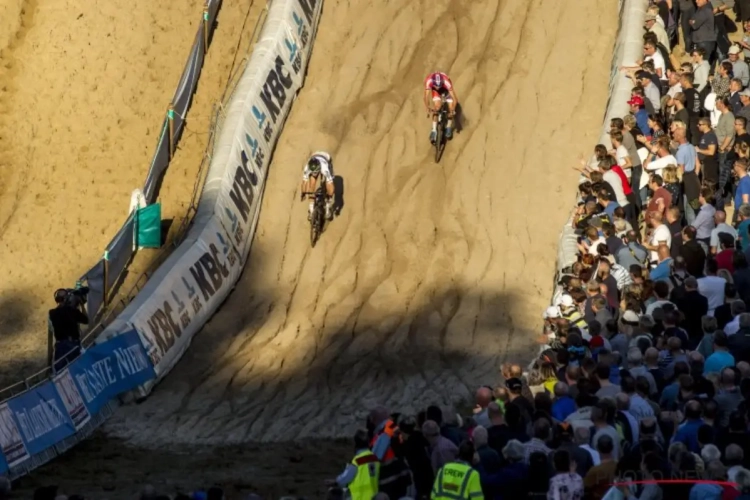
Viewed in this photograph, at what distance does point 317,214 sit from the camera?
21.9 m

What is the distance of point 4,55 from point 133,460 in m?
11.8

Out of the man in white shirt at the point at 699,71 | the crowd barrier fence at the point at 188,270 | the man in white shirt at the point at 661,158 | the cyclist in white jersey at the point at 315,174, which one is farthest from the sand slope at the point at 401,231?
the man in white shirt at the point at 661,158

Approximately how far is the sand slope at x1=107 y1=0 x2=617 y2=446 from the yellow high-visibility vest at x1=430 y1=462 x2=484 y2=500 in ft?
23.7

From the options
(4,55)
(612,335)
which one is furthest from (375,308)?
(4,55)

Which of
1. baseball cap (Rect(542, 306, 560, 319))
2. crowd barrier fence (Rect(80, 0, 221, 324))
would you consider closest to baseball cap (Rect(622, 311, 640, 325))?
baseball cap (Rect(542, 306, 560, 319))

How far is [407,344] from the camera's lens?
19859 mm

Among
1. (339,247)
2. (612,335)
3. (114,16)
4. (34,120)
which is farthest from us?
(114,16)

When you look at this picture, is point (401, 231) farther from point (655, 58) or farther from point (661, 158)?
point (655, 58)

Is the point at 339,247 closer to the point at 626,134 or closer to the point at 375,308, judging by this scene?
the point at 375,308

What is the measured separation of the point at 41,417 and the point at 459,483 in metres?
7.56

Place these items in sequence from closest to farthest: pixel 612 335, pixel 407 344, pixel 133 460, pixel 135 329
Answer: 1. pixel 612 335
2. pixel 133 460
3. pixel 135 329
4. pixel 407 344

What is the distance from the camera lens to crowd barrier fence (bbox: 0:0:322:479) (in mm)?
16594

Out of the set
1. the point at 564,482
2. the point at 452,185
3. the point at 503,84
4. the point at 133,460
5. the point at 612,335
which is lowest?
the point at 133,460

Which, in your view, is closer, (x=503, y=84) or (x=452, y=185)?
(x=452, y=185)
